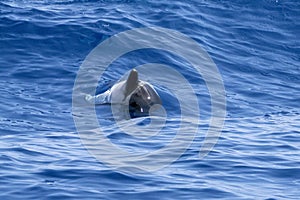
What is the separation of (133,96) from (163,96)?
4.00 feet

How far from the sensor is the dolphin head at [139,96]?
18.2 meters

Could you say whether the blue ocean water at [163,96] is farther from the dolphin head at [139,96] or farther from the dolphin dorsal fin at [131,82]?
the dolphin dorsal fin at [131,82]

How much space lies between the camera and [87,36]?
23.3 m

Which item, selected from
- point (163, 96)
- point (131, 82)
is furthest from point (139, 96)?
point (163, 96)

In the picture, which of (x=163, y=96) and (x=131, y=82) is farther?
(x=163, y=96)

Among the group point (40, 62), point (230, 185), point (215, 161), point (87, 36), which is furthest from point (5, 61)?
point (230, 185)

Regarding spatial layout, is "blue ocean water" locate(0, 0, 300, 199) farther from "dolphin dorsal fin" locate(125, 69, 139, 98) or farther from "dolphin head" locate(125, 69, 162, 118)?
"dolphin dorsal fin" locate(125, 69, 139, 98)

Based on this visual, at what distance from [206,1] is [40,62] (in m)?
8.79

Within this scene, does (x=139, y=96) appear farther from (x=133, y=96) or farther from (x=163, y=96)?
(x=163, y=96)

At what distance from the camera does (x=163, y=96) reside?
19.5m

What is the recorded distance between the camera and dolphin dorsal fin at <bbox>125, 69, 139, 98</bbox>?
61.0ft

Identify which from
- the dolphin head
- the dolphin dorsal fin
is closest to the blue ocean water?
the dolphin head

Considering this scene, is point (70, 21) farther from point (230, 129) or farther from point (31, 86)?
point (230, 129)

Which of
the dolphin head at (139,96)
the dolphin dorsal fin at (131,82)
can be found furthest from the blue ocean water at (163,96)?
the dolphin dorsal fin at (131,82)
